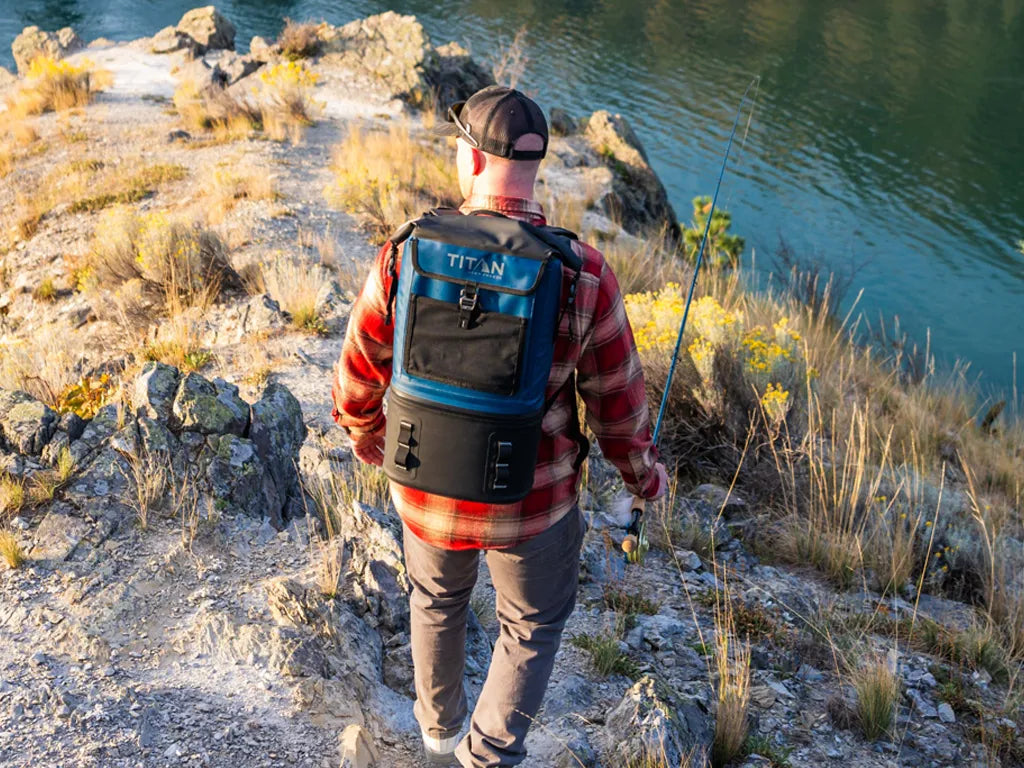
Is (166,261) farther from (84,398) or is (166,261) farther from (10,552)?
(10,552)

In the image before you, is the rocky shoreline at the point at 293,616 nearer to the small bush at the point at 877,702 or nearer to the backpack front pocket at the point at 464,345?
the small bush at the point at 877,702

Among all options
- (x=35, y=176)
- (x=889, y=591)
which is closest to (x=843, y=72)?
(x=35, y=176)

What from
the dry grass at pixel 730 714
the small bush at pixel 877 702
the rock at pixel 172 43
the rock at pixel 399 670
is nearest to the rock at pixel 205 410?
the rock at pixel 399 670

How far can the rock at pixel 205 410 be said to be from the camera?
3750mm

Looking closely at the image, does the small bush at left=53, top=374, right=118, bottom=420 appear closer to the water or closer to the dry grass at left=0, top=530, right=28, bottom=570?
the dry grass at left=0, top=530, right=28, bottom=570

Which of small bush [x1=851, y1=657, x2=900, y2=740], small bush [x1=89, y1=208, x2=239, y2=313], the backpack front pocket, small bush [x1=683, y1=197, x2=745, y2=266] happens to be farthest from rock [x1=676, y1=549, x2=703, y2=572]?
small bush [x1=683, y1=197, x2=745, y2=266]

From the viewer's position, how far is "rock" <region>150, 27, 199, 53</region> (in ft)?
59.0

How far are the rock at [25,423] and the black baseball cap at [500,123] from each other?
2603 millimetres

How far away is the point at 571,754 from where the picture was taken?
8.94 ft

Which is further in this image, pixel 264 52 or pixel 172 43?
pixel 172 43

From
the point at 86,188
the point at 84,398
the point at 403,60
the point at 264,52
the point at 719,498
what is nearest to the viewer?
the point at 84,398

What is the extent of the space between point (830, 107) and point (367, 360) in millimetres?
20651

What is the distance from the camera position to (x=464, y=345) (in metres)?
1.87

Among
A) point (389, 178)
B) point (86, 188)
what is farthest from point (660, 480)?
point (86, 188)
